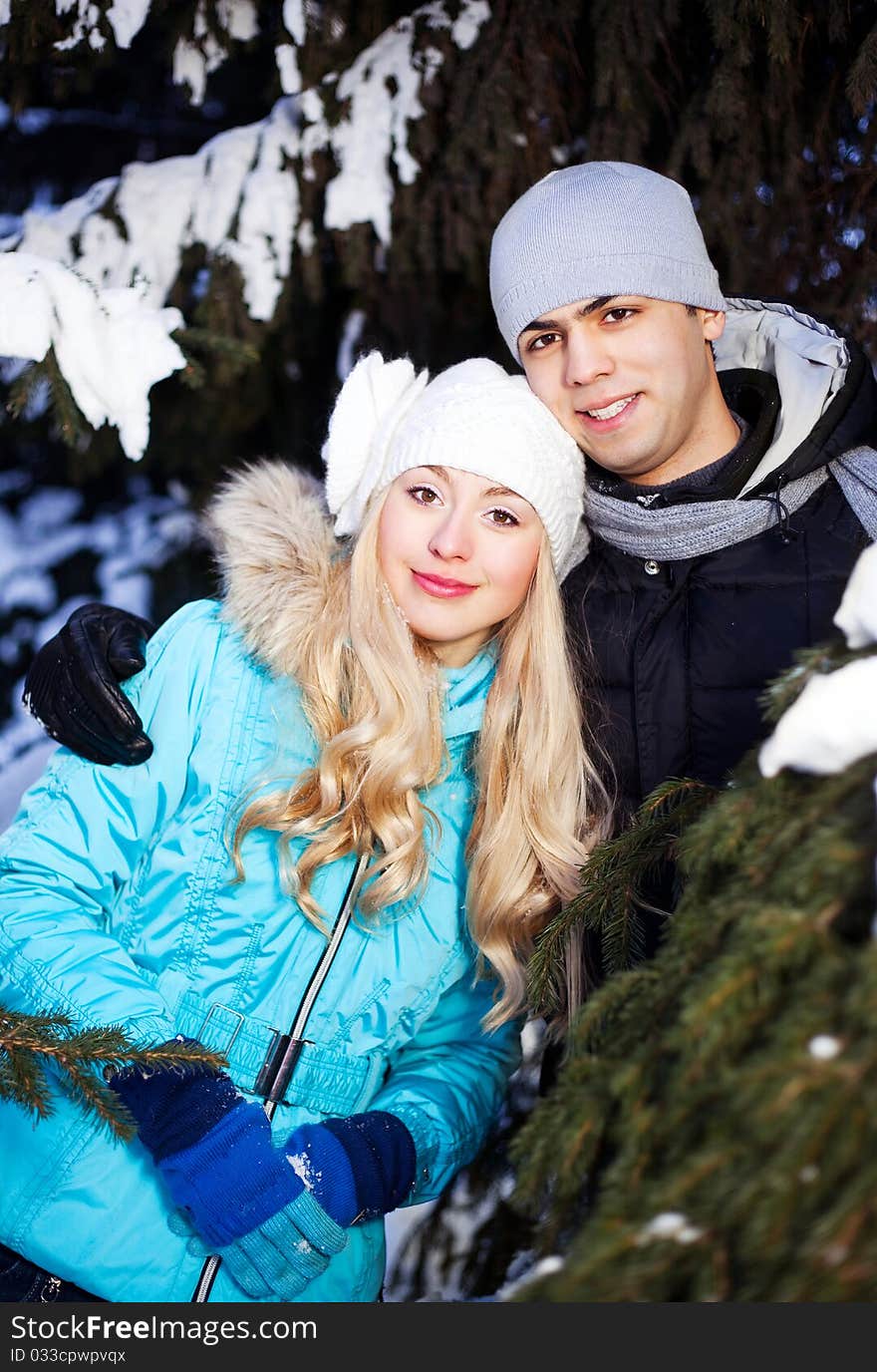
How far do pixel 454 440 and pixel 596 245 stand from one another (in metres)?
0.73

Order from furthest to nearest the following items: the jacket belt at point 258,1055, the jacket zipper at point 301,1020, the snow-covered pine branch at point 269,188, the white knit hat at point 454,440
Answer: the snow-covered pine branch at point 269,188 → the white knit hat at point 454,440 → the jacket belt at point 258,1055 → the jacket zipper at point 301,1020

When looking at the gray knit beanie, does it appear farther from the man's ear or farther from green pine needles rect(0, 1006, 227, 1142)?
green pine needles rect(0, 1006, 227, 1142)

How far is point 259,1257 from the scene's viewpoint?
1.92m

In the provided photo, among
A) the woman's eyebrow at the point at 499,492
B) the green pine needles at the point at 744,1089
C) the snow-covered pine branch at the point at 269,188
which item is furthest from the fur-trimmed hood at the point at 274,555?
the green pine needles at the point at 744,1089

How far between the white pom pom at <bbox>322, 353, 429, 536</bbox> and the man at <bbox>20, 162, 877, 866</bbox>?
0.39 m

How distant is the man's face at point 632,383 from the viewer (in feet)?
8.57

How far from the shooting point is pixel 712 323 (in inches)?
115

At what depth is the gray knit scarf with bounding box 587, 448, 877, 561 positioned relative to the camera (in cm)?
258

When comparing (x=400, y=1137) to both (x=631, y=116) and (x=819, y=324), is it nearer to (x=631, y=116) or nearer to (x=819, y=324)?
(x=819, y=324)

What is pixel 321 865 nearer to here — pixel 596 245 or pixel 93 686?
pixel 93 686

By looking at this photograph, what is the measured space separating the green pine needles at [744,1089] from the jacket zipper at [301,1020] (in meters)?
0.85

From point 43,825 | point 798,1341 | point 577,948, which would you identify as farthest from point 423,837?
point 798,1341

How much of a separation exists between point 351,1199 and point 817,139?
10.2ft

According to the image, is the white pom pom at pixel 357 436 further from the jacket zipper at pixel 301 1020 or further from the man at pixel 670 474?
the jacket zipper at pixel 301 1020
